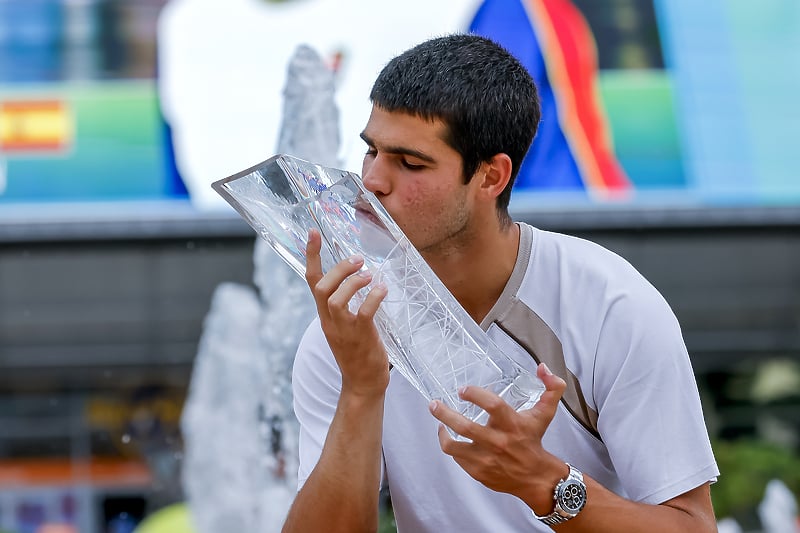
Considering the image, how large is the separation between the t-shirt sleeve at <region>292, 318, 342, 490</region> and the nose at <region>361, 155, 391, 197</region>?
1.01 feet

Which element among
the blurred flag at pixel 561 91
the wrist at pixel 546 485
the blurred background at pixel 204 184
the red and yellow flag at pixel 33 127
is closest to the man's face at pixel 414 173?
the wrist at pixel 546 485

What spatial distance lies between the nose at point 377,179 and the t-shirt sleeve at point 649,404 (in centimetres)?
42

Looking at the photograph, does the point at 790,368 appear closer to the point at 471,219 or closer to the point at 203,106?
the point at 203,106

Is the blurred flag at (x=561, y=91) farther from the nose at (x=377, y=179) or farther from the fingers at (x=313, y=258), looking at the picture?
the fingers at (x=313, y=258)

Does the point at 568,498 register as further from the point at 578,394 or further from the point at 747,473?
the point at 747,473

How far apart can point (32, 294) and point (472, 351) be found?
35.7ft

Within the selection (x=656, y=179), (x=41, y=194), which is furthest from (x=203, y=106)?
A: (x=656, y=179)

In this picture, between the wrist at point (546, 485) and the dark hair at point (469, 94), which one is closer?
the wrist at point (546, 485)

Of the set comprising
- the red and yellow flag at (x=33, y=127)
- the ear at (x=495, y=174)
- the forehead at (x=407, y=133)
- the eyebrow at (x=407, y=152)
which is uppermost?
the forehead at (x=407, y=133)

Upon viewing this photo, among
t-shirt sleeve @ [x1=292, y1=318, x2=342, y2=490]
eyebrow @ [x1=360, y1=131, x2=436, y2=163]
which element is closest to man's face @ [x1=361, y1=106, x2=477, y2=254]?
eyebrow @ [x1=360, y1=131, x2=436, y2=163]

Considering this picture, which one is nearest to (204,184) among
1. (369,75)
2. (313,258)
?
(369,75)

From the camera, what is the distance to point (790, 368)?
1222cm

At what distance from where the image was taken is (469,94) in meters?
1.85

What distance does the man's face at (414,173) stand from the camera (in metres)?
1.81
